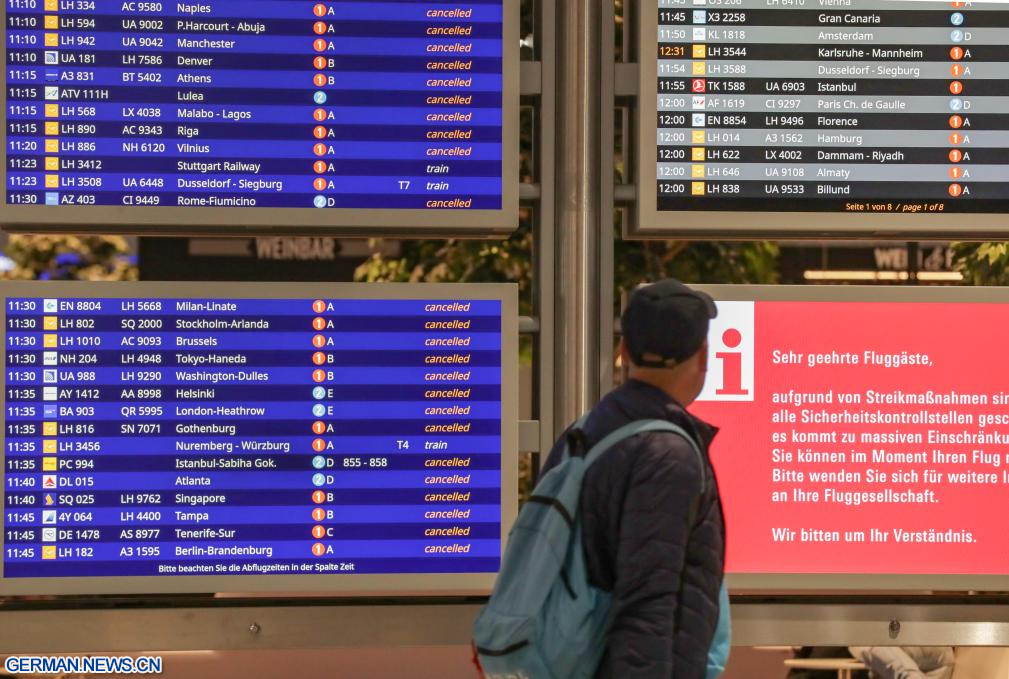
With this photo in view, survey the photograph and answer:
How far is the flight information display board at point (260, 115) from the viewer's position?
3.59 m

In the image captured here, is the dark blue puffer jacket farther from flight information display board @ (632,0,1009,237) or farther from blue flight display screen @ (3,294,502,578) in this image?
flight information display board @ (632,0,1009,237)

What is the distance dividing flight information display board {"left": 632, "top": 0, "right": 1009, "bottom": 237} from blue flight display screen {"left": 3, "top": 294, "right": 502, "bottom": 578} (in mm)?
913

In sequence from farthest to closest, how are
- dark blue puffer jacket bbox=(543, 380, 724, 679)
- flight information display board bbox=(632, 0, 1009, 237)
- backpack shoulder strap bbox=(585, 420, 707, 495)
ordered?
flight information display board bbox=(632, 0, 1009, 237) < backpack shoulder strap bbox=(585, 420, 707, 495) < dark blue puffer jacket bbox=(543, 380, 724, 679)

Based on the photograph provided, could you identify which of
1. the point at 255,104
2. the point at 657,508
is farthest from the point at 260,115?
the point at 657,508

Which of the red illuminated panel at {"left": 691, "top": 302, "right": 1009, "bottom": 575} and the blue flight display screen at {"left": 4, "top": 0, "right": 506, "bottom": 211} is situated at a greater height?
the blue flight display screen at {"left": 4, "top": 0, "right": 506, "bottom": 211}

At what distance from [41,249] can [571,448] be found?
852 cm

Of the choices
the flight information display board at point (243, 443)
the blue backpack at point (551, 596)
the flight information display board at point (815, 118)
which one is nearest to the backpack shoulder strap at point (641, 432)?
the blue backpack at point (551, 596)

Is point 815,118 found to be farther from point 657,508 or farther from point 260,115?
point 657,508

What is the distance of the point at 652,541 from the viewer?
232 centimetres

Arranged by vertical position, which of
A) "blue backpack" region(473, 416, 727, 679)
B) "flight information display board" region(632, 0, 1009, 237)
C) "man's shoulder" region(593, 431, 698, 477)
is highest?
"flight information display board" region(632, 0, 1009, 237)

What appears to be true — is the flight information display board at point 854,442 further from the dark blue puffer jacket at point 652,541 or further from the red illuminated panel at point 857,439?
the dark blue puffer jacket at point 652,541

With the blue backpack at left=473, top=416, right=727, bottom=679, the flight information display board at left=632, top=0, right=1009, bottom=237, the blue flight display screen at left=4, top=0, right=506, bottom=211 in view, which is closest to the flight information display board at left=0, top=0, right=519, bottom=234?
the blue flight display screen at left=4, top=0, right=506, bottom=211

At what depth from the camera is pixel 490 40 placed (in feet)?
12.1

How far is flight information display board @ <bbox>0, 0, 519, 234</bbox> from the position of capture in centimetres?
359
